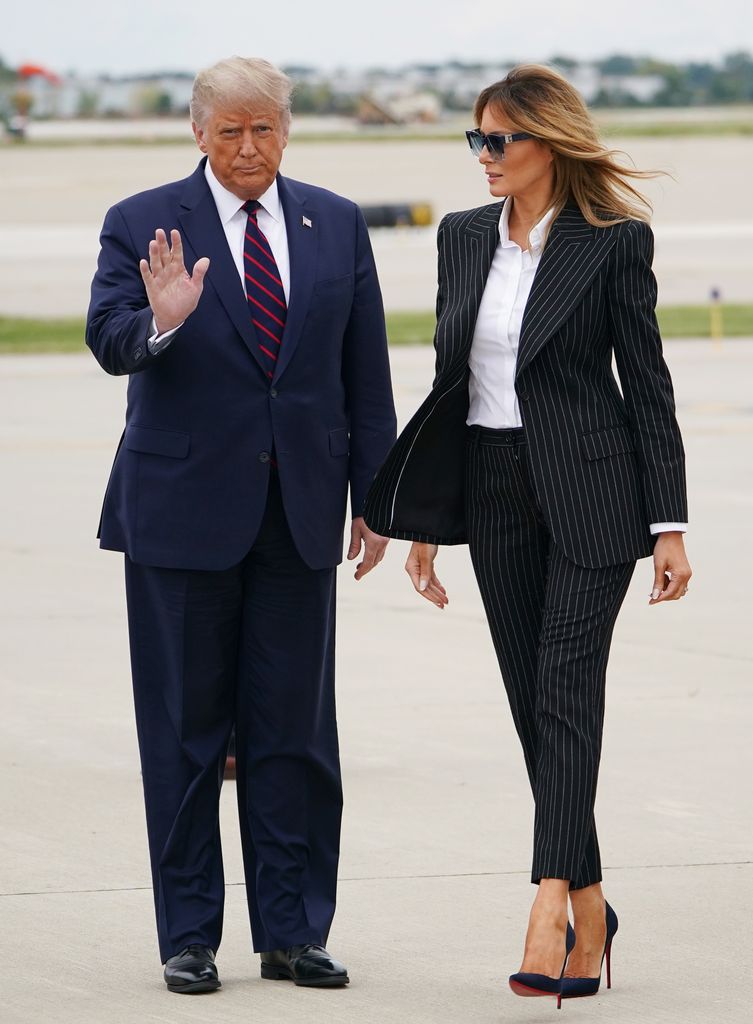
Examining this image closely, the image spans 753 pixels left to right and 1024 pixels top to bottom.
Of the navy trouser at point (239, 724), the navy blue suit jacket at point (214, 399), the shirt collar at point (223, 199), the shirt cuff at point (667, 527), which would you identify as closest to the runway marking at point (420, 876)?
the navy trouser at point (239, 724)

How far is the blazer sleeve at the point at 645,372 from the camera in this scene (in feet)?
13.1

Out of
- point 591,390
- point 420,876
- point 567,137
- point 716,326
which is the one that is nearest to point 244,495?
point 591,390

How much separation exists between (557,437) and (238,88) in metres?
1.03

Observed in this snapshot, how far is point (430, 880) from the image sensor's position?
4965 millimetres

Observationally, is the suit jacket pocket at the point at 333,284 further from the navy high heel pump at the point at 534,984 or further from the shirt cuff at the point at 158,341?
the navy high heel pump at the point at 534,984

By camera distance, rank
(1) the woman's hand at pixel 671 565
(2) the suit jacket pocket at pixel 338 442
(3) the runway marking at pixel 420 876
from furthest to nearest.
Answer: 1. (3) the runway marking at pixel 420 876
2. (2) the suit jacket pocket at pixel 338 442
3. (1) the woman's hand at pixel 671 565

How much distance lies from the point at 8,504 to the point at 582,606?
804 cm

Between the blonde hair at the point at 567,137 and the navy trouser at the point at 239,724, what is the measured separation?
939 millimetres

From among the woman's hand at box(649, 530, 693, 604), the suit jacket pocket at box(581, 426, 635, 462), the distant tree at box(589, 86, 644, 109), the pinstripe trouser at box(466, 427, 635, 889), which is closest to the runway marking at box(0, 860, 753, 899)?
the pinstripe trouser at box(466, 427, 635, 889)

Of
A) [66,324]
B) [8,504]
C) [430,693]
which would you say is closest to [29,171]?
[66,324]

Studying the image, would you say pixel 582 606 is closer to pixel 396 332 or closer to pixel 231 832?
pixel 231 832

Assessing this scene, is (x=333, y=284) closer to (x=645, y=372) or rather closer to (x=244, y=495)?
(x=244, y=495)

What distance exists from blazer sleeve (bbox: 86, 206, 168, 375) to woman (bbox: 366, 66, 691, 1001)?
67 cm

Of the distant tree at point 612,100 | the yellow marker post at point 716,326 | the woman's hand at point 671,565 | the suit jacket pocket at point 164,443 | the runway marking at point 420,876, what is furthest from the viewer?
the distant tree at point 612,100
